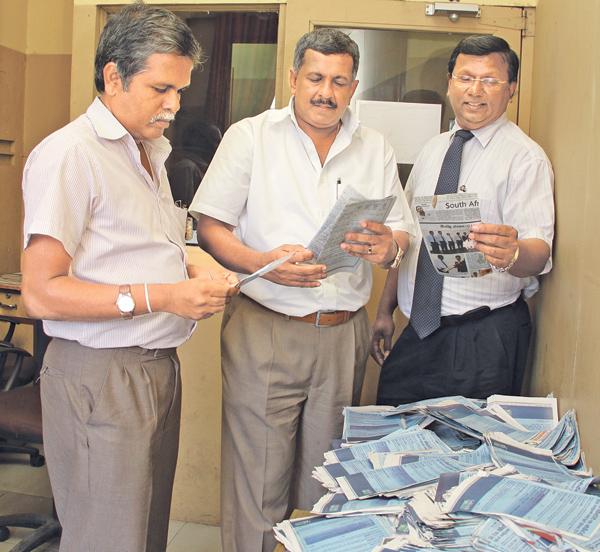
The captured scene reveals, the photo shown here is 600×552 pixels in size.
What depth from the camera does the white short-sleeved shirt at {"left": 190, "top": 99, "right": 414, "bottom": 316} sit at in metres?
2.20

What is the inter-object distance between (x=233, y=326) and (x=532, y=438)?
0.91 meters

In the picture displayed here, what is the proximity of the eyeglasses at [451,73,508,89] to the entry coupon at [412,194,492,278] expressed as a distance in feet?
2.01

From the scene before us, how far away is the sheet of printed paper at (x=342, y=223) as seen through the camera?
1812mm

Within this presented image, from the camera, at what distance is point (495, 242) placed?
1.87 metres

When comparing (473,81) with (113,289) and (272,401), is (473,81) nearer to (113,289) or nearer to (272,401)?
(272,401)

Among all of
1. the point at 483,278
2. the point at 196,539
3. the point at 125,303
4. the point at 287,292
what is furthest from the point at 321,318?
the point at 196,539

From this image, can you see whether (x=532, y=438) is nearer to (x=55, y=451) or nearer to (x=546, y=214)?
(x=546, y=214)

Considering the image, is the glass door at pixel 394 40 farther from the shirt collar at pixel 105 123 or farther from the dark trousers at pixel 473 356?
the shirt collar at pixel 105 123

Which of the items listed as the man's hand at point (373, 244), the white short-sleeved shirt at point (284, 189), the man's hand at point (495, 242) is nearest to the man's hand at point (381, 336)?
the white short-sleeved shirt at point (284, 189)

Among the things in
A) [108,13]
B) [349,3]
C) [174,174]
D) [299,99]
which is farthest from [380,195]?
[108,13]

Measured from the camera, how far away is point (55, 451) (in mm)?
1806

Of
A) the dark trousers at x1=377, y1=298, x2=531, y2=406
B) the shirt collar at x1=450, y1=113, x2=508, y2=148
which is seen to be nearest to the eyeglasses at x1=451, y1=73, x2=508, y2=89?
the shirt collar at x1=450, y1=113, x2=508, y2=148

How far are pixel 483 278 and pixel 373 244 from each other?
421 mm

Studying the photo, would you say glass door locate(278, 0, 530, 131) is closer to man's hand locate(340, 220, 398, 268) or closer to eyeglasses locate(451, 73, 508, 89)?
eyeglasses locate(451, 73, 508, 89)
